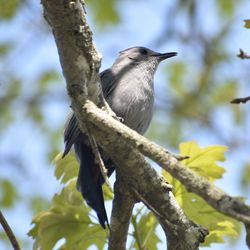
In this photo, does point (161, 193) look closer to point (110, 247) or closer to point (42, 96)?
point (110, 247)

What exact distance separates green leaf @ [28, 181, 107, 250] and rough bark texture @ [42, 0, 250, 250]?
335mm

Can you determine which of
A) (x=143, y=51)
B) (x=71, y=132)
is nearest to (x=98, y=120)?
(x=71, y=132)

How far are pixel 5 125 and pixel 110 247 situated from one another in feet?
21.5

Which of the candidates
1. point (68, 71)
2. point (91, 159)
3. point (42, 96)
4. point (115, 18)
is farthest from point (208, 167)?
point (42, 96)

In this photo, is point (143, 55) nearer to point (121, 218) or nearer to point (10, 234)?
point (121, 218)

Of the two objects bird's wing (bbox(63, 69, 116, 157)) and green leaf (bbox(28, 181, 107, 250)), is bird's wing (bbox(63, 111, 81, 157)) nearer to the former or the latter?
bird's wing (bbox(63, 69, 116, 157))

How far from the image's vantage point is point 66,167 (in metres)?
3.98

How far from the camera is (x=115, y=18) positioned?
734 cm

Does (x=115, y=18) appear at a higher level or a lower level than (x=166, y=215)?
higher

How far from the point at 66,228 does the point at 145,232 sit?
0.47 meters

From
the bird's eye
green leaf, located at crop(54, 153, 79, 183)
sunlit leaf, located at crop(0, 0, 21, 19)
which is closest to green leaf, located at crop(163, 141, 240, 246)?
green leaf, located at crop(54, 153, 79, 183)

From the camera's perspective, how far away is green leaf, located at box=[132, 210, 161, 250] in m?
3.53

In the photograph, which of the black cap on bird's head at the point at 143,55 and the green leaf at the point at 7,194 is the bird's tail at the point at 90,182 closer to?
the black cap on bird's head at the point at 143,55

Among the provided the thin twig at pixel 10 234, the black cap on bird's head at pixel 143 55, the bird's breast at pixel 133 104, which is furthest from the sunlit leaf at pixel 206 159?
the black cap on bird's head at pixel 143 55
